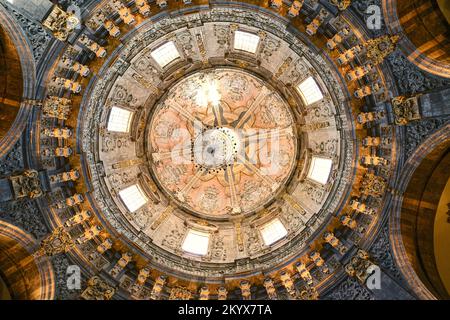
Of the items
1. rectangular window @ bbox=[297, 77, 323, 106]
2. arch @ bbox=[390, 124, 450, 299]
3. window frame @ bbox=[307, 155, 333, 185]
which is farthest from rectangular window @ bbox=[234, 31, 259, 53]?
arch @ bbox=[390, 124, 450, 299]

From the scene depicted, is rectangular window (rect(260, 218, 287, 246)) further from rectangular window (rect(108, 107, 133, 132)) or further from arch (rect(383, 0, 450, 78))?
arch (rect(383, 0, 450, 78))

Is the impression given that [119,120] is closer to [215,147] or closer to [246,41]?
[215,147]

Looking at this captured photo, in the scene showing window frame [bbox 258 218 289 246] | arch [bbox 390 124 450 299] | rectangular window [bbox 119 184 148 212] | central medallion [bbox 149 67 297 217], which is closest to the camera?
arch [bbox 390 124 450 299]

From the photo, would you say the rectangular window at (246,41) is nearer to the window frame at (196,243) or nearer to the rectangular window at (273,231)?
the rectangular window at (273,231)

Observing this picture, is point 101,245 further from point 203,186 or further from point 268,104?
point 268,104

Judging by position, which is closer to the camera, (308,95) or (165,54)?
(165,54)

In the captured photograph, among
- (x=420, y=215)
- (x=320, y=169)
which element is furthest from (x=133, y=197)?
(x=420, y=215)

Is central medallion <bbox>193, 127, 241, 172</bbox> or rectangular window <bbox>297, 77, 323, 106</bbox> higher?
rectangular window <bbox>297, 77, 323, 106</bbox>

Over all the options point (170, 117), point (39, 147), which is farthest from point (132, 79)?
point (39, 147)
